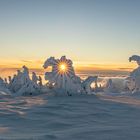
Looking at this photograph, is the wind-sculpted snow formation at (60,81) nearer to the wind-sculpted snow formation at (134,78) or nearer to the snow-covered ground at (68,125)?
the wind-sculpted snow formation at (134,78)

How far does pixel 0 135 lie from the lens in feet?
35.8

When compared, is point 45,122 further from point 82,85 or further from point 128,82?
point 128,82

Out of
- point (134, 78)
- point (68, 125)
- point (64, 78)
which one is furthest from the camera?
point (134, 78)

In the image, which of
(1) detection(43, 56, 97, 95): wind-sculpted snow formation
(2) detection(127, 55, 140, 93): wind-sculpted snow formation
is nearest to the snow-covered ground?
(1) detection(43, 56, 97, 95): wind-sculpted snow formation

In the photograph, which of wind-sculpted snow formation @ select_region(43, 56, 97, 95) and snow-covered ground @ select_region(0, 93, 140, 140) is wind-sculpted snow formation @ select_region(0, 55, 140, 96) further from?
snow-covered ground @ select_region(0, 93, 140, 140)

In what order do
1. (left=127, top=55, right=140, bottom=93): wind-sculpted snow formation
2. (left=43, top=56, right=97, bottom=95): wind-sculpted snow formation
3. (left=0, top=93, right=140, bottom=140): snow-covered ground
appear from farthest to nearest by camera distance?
(left=127, top=55, right=140, bottom=93): wind-sculpted snow formation → (left=43, top=56, right=97, bottom=95): wind-sculpted snow formation → (left=0, top=93, right=140, bottom=140): snow-covered ground

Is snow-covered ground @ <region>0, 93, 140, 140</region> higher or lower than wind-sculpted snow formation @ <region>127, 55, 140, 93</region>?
lower

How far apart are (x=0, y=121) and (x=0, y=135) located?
332 centimetres

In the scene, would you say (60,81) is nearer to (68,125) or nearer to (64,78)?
(64,78)

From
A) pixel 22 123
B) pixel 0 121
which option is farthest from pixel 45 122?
pixel 0 121

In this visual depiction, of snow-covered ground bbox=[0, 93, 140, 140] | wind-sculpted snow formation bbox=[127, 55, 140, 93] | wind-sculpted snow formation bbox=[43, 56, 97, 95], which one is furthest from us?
wind-sculpted snow formation bbox=[127, 55, 140, 93]

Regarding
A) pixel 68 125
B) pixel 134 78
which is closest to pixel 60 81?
pixel 134 78

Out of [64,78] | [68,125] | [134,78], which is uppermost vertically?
[64,78]

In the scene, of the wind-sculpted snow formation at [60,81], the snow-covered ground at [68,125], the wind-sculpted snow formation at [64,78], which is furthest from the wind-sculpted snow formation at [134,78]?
the snow-covered ground at [68,125]
